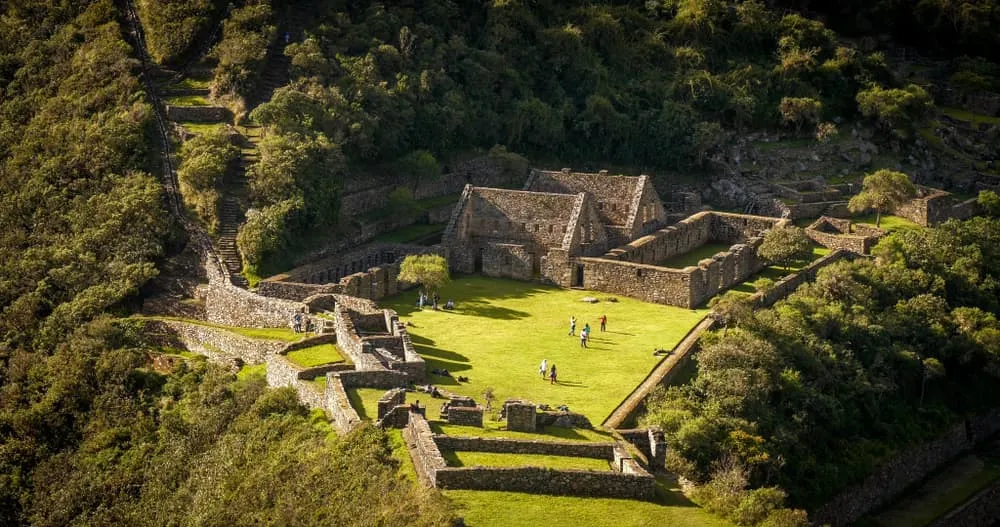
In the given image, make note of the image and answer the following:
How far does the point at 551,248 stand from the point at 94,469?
27239 millimetres

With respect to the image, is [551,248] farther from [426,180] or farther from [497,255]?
[426,180]

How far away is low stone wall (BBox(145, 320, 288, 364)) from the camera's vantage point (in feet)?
213

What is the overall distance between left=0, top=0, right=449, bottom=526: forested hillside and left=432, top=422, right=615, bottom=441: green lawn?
236cm

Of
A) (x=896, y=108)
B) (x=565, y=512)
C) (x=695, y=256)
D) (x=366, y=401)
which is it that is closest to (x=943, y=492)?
(x=695, y=256)

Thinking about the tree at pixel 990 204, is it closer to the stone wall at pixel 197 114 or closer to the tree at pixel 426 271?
the tree at pixel 426 271

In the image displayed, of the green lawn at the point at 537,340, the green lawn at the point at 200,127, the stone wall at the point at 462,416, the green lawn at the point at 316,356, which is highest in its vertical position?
the green lawn at the point at 200,127

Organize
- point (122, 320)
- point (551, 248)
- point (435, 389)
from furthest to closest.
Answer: point (551, 248) → point (122, 320) → point (435, 389)

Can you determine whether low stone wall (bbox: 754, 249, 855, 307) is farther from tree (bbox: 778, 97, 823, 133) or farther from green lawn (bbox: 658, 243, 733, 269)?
tree (bbox: 778, 97, 823, 133)

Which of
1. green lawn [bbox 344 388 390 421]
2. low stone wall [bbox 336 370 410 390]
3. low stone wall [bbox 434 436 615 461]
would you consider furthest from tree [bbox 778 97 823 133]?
low stone wall [bbox 434 436 615 461]

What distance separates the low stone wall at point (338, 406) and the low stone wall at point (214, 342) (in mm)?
6974

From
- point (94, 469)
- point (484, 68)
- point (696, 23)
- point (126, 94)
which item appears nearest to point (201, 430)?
point (94, 469)

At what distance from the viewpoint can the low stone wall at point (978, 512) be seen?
66.6 metres

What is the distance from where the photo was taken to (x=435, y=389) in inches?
2276

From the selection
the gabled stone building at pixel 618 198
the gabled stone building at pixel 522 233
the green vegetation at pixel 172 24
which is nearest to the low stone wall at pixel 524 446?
the gabled stone building at pixel 522 233
